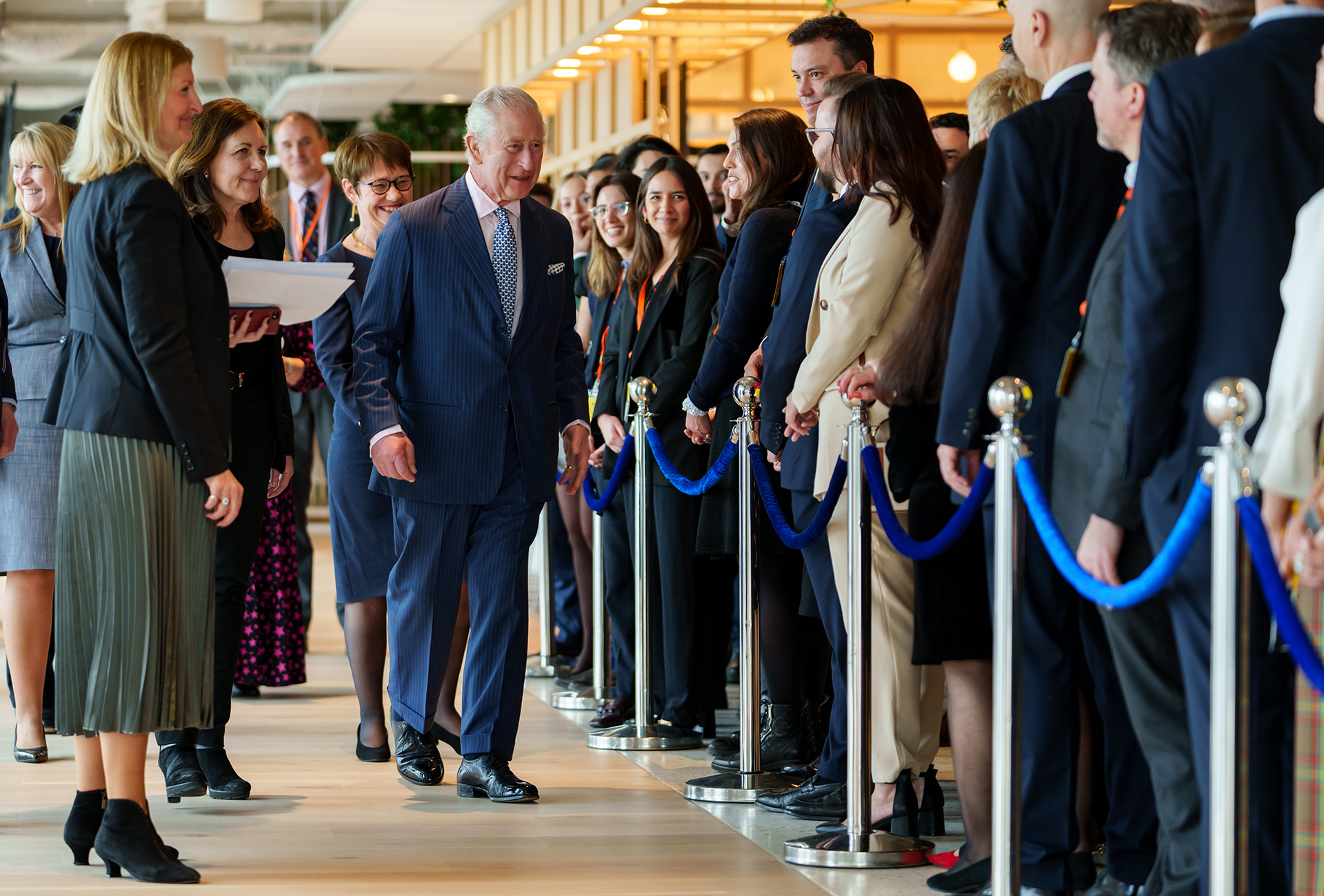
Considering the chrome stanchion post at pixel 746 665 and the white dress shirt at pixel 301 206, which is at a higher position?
the white dress shirt at pixel 301 206

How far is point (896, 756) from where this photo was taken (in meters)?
3.50

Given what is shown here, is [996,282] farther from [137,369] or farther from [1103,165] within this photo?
[137,369]

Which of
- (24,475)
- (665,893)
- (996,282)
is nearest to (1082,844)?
(665,893)

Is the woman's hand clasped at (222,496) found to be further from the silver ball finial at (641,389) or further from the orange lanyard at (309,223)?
the orange lanyard at (309,223)

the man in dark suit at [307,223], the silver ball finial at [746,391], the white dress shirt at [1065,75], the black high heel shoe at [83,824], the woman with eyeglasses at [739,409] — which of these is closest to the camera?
the white dress shirt at [1065,75]

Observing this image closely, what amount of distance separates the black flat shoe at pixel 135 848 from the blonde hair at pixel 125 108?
1250 millimetres

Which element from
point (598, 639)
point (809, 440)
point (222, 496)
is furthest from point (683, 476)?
point (222, 496)

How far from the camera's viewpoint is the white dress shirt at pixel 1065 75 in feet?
9.71

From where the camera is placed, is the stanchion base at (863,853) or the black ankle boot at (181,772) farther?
the black ankle boot at (181,772)

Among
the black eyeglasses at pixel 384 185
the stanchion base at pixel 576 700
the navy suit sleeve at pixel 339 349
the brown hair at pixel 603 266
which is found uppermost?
the black eyeglasses at pixel 384 185

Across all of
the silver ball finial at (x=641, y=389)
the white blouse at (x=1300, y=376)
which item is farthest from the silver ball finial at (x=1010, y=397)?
the silver ball finial at (x=641, y=389)

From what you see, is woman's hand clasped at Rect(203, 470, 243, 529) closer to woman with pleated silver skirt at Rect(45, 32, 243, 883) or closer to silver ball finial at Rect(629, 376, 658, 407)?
woman with pleated silver skirt at Rect(45, 32, 243, 883)

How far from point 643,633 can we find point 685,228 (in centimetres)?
125

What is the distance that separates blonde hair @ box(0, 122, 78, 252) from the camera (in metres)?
4.45
